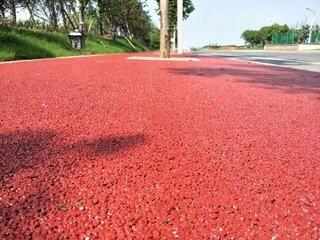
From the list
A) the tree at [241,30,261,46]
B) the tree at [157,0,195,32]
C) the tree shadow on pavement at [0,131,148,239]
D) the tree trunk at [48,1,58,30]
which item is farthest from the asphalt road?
the tree at [241,30,261,46]

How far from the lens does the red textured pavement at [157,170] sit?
1.75 m

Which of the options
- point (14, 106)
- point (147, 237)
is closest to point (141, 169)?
point (147, 237)

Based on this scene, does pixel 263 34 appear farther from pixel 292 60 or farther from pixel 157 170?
pixel 157 170

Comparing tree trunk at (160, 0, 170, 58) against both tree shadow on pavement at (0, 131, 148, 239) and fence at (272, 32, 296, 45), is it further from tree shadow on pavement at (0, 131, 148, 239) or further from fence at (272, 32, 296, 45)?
fence at (272, 32, 296, 45)

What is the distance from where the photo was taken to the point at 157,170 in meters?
2.34

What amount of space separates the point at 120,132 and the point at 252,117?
139cm

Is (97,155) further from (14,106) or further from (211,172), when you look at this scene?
(14,106)

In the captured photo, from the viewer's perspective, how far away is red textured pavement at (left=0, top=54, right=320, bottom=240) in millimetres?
1745

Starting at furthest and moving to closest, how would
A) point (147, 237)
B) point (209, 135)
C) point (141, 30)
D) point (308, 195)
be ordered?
point (141, 30), point (209, 135), point (308, 195), point (147, 237)

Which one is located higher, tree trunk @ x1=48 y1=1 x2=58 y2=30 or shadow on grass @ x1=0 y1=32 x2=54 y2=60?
tree trunk @ x1=48 y1=1 x2=58 y2=30

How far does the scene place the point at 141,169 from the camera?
7.66 feet

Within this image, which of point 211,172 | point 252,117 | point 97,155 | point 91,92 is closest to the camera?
point 211,172

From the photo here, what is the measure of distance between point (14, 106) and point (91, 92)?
1.19 meters

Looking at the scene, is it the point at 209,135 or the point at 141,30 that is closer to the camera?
the point at 209,135
